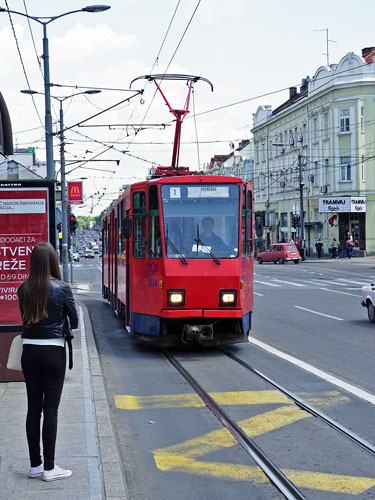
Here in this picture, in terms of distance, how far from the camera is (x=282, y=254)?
5888 cm

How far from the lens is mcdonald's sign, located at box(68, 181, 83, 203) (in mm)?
34656

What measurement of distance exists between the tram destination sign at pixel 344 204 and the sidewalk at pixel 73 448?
5125 centimetres

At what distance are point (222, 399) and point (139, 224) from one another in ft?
17.4

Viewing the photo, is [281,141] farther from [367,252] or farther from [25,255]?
[25,255]

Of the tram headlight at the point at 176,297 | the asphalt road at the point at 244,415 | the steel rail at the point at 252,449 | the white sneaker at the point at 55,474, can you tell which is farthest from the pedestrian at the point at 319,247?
the white sneaker at the point at 55,474

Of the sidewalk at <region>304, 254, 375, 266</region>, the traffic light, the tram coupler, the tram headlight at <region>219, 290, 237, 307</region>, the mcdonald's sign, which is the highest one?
the mcdonald's sign

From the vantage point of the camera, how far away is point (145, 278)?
43.9 ft

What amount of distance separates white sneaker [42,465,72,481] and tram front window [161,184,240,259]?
745cm

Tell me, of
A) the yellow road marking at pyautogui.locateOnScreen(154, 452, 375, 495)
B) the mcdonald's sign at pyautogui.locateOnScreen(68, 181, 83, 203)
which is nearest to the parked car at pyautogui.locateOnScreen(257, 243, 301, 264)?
the mcdonald's sign at pyautogui.locateOnScreen(68, 181, 83, 203)

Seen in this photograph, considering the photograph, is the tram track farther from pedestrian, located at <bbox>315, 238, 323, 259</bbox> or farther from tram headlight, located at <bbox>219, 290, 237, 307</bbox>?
pedestrian, located at <bbox>315, 238, 323, 259</bbox>

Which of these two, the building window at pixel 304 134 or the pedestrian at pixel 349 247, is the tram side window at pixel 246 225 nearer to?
the pedestrian at pixel 349 247

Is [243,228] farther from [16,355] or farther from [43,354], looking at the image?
[43,354]

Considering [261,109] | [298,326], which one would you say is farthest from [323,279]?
[261,109]

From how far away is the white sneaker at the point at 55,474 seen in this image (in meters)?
5.63
